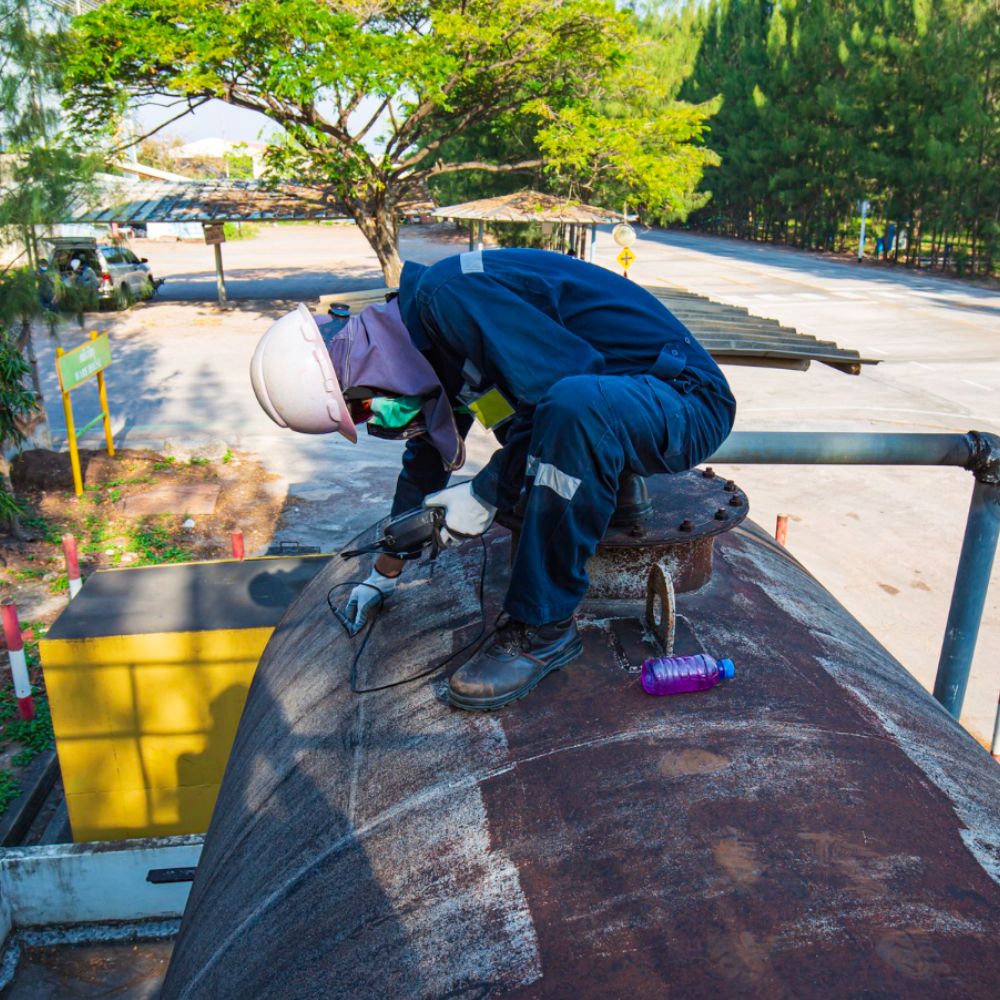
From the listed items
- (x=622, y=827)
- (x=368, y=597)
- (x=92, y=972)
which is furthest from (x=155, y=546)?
(x=622, y=827)

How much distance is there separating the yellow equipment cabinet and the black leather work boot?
2.64 meters

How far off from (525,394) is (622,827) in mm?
1088

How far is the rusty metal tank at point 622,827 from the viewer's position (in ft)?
5.42

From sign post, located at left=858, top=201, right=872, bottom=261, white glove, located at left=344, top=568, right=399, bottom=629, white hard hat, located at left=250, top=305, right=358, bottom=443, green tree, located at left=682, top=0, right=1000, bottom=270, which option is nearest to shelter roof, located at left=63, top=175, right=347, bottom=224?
white glove, located at left=344, top=568, right=399, bottom=629

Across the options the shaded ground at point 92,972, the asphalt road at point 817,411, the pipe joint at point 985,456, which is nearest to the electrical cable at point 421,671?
the pipe joint at point 985,456

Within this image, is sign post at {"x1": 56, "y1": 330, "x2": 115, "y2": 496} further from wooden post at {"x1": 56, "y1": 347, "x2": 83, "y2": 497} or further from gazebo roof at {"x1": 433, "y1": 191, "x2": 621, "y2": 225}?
gazebo roof at {"x1": 433, "y1": 191, "x2": 621, "y2": 225}

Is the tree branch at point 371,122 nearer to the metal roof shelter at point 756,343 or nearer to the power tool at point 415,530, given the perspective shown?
the metal roof shelter at point 756,343

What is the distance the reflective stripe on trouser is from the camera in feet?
7.63

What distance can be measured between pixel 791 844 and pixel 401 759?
0.93m

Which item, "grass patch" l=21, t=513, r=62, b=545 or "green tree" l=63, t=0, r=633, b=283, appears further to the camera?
"green tree" l=63, t=0, r=633, b=283

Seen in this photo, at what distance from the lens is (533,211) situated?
71.2ft

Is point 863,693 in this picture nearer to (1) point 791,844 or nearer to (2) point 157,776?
(1) point 791,844

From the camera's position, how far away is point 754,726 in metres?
2.15

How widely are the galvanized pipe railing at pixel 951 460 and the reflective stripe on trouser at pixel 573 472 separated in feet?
4.37
